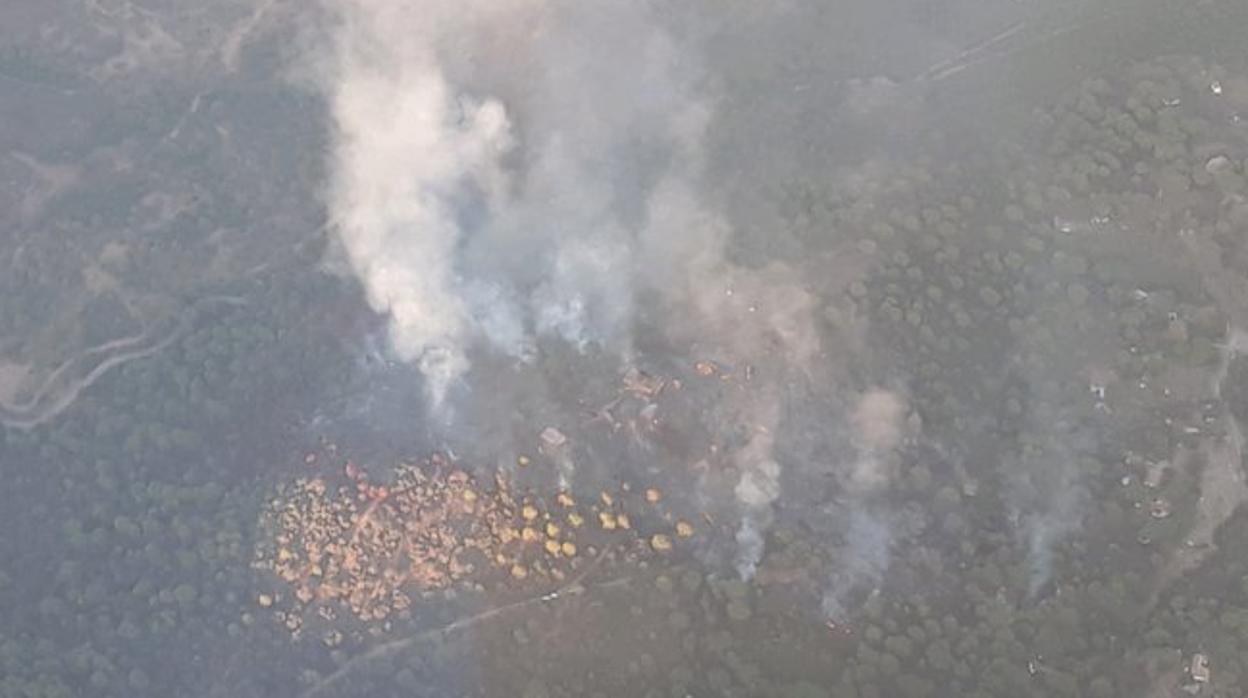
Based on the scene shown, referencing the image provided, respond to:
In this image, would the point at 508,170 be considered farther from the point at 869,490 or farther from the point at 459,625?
the point at 869,490

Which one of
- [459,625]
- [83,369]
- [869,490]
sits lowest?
[459,625]

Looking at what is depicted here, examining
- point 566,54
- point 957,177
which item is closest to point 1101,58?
point 957,177

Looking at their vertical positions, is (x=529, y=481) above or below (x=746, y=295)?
below

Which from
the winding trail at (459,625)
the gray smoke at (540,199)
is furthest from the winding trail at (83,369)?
the winding trail at (459,625)

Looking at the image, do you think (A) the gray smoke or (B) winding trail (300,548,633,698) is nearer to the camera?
(B) winding trail (300,548,633,698)

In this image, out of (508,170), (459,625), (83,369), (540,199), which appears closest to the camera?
(459,625)

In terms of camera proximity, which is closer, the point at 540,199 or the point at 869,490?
the point at 869,490

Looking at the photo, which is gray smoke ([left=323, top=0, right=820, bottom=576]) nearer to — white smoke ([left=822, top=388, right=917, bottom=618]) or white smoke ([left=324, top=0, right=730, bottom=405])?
white smoke ([left=324, top=0, right=730, bottom=405])

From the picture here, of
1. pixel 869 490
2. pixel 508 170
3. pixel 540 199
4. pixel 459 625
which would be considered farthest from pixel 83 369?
pixel 869 490

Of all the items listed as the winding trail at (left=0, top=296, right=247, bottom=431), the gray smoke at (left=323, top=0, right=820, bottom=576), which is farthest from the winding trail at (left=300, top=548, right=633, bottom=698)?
the winding trail at (left=0, top=296, right=247, bottom=431)

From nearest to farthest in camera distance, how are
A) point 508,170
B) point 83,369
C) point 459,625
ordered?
point 459,625
point 83,369
point 508,170

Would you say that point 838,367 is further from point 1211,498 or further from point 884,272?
point 1211,498
